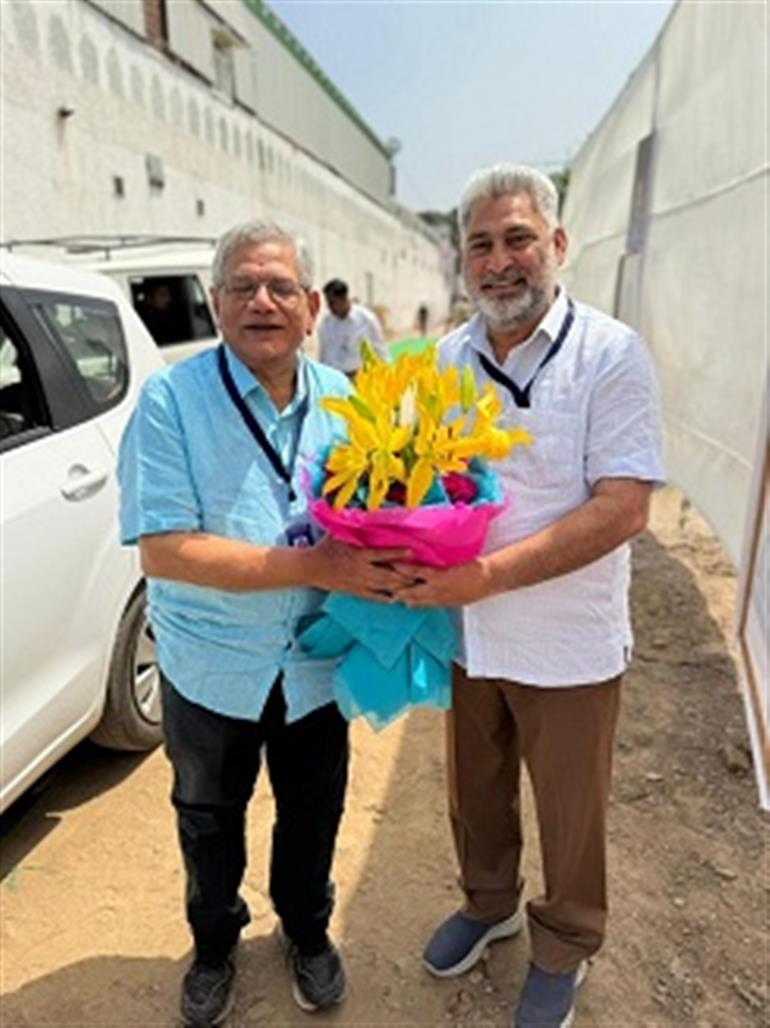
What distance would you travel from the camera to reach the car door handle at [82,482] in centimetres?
245

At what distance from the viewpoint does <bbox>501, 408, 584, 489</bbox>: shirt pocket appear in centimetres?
157

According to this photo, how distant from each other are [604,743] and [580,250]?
9.14m

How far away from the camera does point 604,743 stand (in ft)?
5.80

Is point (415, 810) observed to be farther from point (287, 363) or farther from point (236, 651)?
point (287, 363)

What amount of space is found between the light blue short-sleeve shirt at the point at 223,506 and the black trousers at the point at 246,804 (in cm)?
8

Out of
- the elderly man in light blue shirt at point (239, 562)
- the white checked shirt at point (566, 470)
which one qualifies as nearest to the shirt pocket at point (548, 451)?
the white checked shirt at point (566, 470)

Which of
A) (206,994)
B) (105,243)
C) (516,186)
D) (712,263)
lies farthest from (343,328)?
(206,994)

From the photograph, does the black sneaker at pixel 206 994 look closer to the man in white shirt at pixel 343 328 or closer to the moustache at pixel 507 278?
the moustache at pixel 507 278

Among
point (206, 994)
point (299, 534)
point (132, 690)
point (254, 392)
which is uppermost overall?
point (254, 392)

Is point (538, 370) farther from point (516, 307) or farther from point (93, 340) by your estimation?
point (93, 340)

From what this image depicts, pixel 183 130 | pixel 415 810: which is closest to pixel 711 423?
pixel 415 810

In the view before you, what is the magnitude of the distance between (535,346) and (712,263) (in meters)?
2.37

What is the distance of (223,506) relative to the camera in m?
1.54

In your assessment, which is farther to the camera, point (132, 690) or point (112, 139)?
point (112, 139)
